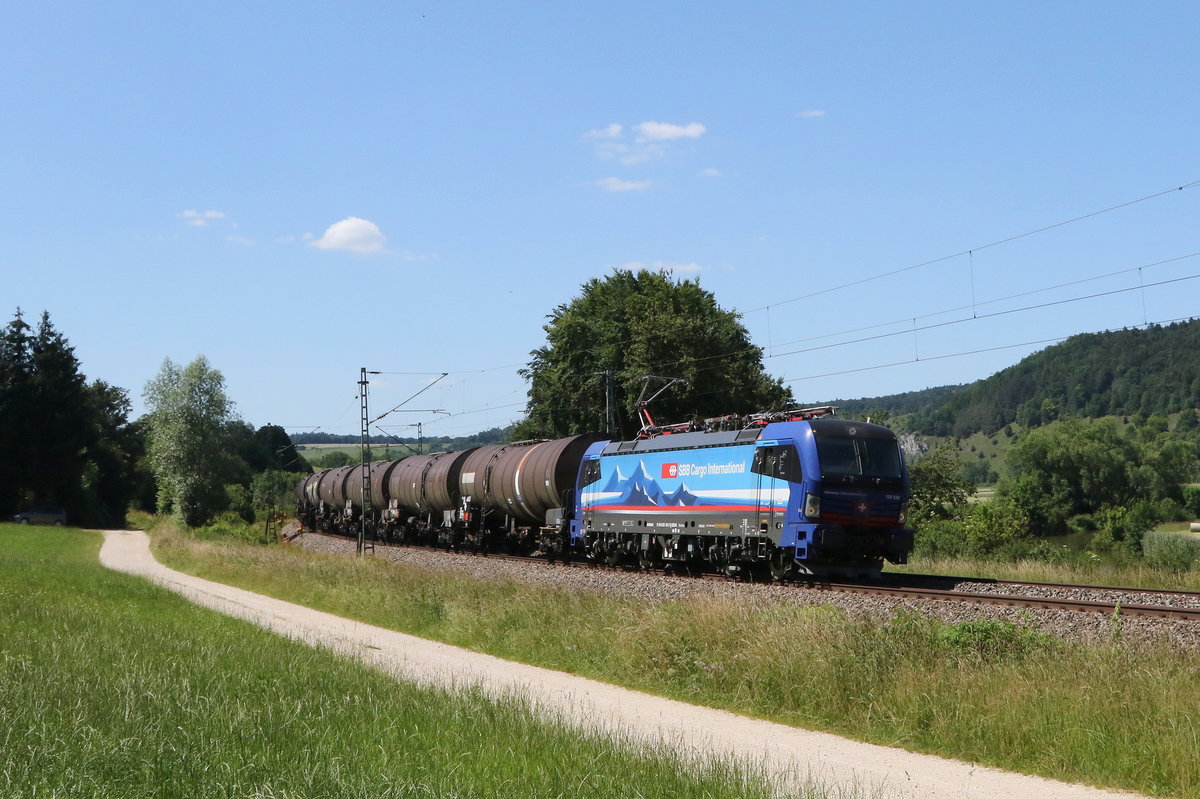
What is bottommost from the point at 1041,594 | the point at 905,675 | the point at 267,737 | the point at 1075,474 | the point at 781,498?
the point at 1041,594

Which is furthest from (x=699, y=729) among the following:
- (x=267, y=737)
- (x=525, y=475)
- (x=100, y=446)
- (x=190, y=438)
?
(x=100, y=446)

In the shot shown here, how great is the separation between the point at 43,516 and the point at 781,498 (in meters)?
68.6

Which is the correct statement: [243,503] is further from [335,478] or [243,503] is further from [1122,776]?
[1122,776]

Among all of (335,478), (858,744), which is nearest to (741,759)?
(858,744)

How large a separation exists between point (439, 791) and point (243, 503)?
88.2 meters

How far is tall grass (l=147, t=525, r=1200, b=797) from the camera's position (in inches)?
366

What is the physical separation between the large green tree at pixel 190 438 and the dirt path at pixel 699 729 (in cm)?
7264

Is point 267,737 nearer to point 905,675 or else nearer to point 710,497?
point 905,675

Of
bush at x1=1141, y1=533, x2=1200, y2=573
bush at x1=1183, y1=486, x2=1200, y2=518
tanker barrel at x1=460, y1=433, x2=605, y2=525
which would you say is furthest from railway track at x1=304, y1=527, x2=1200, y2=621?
bush at x1=1183, y1=486, x2=1200, y2=518

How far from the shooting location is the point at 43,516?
78.1 metres

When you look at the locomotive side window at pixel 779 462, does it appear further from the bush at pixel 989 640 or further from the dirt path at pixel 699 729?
the bush at pixel 989 640

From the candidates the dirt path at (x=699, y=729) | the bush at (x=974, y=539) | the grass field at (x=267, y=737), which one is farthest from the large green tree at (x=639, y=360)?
the grass field at (x=267, y=737)

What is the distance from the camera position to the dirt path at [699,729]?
28.8 feet

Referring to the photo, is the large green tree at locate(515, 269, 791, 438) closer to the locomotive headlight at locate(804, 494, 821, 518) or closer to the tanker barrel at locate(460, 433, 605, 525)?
the tanker barrel at locate(460, 433, 605, 525)
